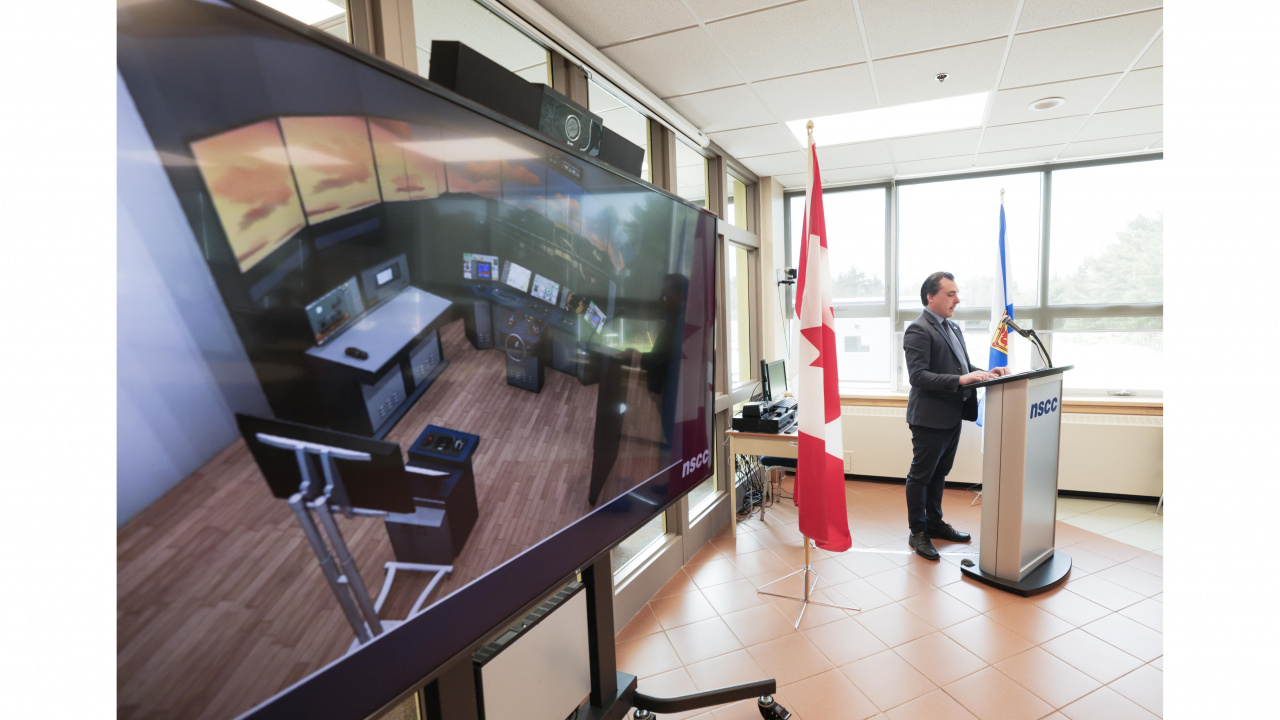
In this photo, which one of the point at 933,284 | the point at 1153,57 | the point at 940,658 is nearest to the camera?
the point at 940,658

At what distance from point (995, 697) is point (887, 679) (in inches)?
15.3

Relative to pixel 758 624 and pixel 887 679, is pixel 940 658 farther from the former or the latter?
pixel 758 624

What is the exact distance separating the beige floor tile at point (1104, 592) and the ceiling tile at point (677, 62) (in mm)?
3239

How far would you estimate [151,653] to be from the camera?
592 mm

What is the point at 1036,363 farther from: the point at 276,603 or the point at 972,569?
the point at 276,603

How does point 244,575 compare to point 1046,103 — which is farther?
point 1046,103

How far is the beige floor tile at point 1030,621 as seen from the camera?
8.48ft

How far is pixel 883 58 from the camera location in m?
2.63

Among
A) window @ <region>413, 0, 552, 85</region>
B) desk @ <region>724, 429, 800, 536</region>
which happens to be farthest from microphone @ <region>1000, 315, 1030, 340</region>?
window @ <region>413, 0, 552, 85</region>

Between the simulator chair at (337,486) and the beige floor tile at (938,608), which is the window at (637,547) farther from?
the simulator chair at (337,486)

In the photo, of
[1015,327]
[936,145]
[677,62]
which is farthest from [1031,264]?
[677,62]

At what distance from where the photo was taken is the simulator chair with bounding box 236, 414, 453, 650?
72 centimetres

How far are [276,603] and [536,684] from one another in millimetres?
890

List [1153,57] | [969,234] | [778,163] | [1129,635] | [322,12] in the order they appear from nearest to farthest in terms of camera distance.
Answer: [322,12] < [1129,635] < [1153,57] < [778,163] < [969,234]
